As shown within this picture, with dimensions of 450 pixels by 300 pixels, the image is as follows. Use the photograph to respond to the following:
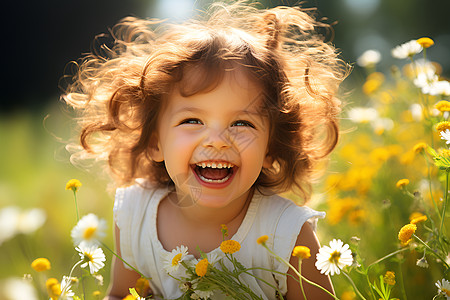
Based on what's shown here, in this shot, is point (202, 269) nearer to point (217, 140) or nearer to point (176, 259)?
point (176, 259)

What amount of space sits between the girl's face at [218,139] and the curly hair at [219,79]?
0.03 m

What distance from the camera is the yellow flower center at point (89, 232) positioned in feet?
3.56

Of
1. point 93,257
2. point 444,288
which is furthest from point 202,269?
point 444,288

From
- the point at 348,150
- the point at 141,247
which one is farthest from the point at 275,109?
the point at 348,150

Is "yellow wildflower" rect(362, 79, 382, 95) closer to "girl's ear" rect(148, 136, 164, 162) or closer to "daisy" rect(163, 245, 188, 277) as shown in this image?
"girl's ear" rect(148, 136, 164, 162)

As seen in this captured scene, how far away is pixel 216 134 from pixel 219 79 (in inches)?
5.2

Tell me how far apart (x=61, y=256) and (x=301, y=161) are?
95 centimetres

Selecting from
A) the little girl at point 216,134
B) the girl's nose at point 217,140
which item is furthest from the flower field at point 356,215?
the girl's nose at point 217,140

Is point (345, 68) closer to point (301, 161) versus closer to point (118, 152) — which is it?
point (301, 161)

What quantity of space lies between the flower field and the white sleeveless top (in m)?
0.10

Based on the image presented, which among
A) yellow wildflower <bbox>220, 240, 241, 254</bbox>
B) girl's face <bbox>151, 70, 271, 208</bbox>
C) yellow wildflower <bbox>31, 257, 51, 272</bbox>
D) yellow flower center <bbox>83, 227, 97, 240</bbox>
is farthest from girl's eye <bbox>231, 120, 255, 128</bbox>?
yellow wildflower <bbox>31, 257, 51, 272</bbox>

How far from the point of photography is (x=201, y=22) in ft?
4.65

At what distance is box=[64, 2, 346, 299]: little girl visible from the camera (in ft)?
3.85

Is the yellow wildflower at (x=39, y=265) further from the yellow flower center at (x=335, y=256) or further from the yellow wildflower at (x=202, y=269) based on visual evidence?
the yellow flower center at (x=335, y=256)
